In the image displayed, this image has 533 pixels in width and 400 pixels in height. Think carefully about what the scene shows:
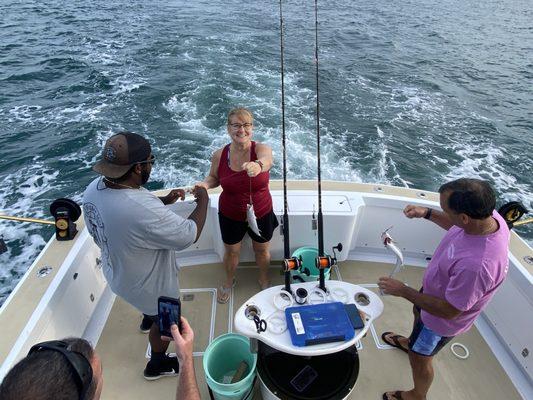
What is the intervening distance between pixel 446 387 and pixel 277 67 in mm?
9064

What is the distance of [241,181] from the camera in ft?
8.06

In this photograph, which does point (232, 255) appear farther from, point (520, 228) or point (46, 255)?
point (520, 228)

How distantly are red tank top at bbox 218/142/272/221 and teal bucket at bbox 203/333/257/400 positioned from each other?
32.0 inches

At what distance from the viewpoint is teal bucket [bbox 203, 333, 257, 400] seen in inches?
79.4

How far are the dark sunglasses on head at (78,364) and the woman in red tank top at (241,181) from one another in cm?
140

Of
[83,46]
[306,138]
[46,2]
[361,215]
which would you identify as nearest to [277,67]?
[306,138]

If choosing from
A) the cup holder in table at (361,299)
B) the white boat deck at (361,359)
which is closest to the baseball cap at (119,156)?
the cup holder in table at (361,299)

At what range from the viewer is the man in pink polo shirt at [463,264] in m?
1.55

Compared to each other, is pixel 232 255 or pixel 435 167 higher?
pixel 232 255

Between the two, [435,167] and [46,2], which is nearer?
[435,167]

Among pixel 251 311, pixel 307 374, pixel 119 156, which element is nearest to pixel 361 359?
pixel 307 374

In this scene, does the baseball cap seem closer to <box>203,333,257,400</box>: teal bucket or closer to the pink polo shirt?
<box>203,333,257,400</box>: teal bucket

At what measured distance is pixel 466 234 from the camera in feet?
5.39

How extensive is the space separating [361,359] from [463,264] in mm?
1295
